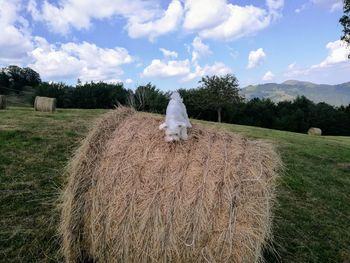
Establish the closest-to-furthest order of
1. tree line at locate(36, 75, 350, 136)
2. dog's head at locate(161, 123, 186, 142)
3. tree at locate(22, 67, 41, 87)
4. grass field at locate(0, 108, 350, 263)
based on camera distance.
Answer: dog's head at locate(161, 123, 186, 142), grass field at locate(0, 108, 350, 263), tree line at locate(36, 75, 350, 136), tree at locate(22, 67, 41, 87)

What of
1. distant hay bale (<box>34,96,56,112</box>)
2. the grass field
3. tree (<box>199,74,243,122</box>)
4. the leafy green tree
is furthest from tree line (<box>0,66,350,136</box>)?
the leafy green tree

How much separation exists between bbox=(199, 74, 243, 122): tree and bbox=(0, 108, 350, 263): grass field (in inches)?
1468

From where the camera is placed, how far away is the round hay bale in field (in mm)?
4758

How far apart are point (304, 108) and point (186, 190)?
2631 inches

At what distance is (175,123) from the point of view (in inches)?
215

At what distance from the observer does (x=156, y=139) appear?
5535 mm

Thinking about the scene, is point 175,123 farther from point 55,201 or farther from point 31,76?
point 31,76

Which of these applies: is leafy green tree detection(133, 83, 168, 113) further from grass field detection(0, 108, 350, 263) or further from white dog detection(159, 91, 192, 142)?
white dog detection(159, 91, 192, 142)

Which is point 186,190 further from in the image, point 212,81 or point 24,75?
point 24,75

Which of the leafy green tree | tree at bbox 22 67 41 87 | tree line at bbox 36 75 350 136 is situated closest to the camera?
the leafy green tree

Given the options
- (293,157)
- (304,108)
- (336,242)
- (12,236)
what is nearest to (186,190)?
(12,236)

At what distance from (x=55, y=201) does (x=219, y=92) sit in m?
47.3

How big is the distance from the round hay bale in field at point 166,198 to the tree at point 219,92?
45593 millimetres

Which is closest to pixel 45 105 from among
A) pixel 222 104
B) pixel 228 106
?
pixel 222 104
